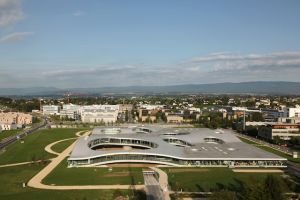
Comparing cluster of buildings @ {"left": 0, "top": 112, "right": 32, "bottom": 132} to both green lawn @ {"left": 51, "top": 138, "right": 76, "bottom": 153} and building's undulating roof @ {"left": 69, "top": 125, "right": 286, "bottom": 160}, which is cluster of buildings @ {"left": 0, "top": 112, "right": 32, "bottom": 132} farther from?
building's undulating roof @ {"left": 69, "top": 125, "right": 286, "bottom": 160}

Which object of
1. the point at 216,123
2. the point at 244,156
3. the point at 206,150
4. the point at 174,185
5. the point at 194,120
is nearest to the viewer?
the point at 174,185

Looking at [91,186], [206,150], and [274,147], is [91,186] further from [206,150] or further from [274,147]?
[274,147]

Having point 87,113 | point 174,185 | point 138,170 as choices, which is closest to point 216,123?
point 87,113

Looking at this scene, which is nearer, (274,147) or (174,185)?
(174,185)

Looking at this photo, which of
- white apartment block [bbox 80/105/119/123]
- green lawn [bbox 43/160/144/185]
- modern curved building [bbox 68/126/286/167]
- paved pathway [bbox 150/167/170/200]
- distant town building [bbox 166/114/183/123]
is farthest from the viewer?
distant town building [bbox 166/114/183/123]

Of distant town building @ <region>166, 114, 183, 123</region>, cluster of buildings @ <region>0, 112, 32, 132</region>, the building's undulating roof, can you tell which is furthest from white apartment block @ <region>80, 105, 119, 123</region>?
the building's undulating roof

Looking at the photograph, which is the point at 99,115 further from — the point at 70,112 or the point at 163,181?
the point at 163,181
